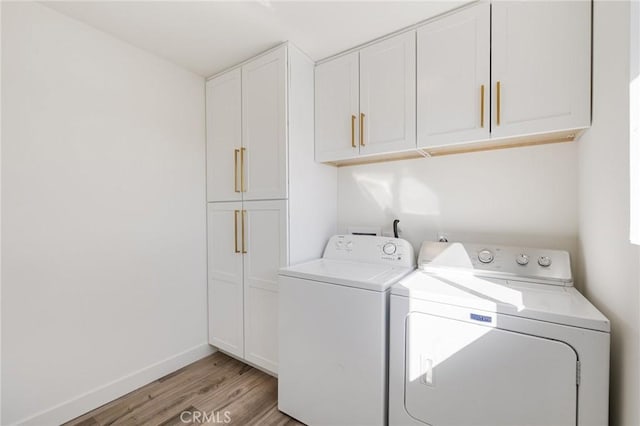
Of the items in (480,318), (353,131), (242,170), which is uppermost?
(353,131)

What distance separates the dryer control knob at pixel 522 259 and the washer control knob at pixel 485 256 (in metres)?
0.12

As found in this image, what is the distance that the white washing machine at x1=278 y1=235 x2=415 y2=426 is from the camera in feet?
4.16

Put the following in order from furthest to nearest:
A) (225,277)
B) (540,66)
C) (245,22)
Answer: (225,277)
(245,22)
(540,66)

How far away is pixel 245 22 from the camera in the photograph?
1.59 m

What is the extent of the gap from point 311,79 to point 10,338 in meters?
2.27

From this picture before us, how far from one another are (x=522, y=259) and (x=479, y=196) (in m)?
0.44

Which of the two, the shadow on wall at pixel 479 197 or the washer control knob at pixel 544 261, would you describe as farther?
the shadow on wall at pixel 479 197

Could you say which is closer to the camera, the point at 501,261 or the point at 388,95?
the point at 501,261

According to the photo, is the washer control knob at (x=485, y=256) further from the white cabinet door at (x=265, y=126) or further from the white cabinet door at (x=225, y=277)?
the white cabinet door at (x=225, y=277)

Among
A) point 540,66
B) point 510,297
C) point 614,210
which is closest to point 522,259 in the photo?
point 510,297

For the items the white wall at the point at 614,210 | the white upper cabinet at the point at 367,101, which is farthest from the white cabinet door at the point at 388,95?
the white wall at the point at 614,210

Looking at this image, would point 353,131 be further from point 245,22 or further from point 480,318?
point 480,318

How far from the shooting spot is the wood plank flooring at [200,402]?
1.55 metres

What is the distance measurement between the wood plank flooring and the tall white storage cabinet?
0.14 meters
